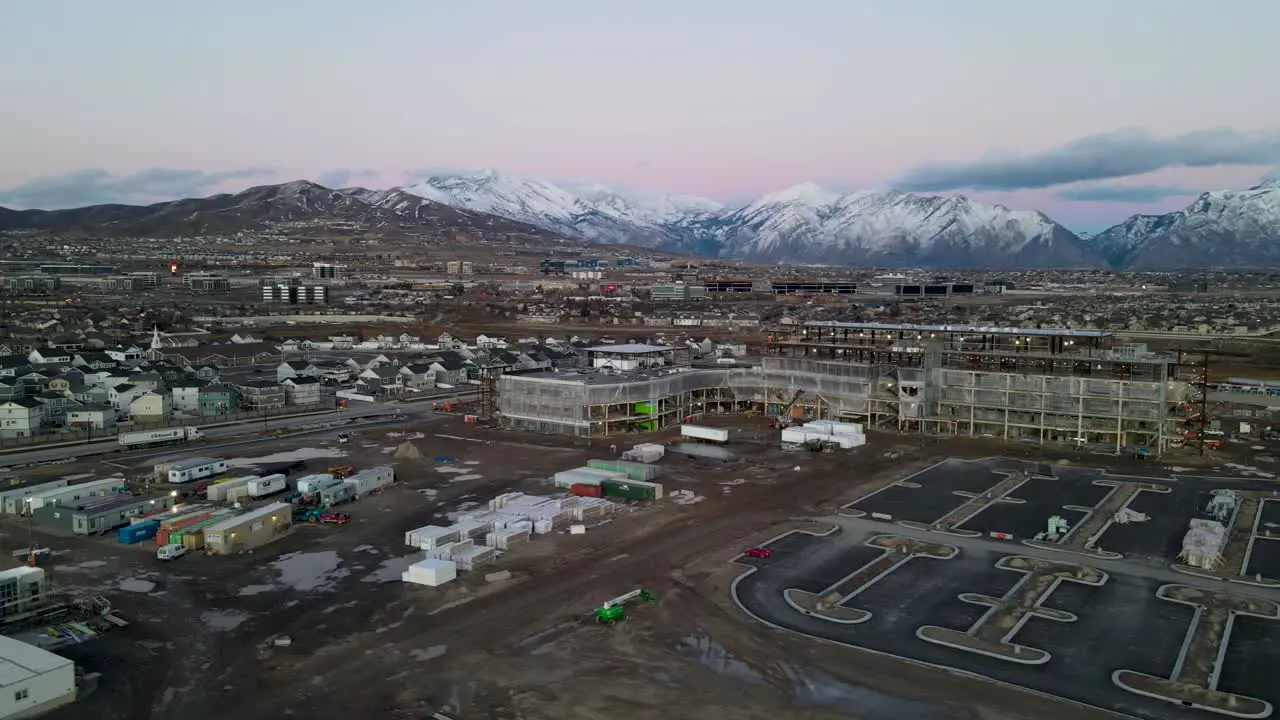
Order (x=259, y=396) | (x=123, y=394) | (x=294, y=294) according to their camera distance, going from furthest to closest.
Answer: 1. (x=294, y=294)
2. (x=259, y=396)
3. (x=123, y=394)

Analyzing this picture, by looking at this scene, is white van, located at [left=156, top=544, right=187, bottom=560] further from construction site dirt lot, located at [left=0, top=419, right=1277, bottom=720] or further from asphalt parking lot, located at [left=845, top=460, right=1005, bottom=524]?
asphalt parking lot, located at [left=845, top=460, right=1005, bottom=524]

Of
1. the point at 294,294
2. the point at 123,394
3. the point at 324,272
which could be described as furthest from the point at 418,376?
the point at 324,272

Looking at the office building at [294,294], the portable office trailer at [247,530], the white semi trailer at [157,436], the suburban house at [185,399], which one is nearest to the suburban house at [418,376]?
the suburban house at [185,399]

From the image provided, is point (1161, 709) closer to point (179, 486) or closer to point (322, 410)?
point (179, 486)

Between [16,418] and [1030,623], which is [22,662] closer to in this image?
[1030,623]

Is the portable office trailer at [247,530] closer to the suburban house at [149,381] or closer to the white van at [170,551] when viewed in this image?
the white van at [170,551]

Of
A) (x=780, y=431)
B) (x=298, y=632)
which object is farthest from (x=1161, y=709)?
(x=780, y=431)

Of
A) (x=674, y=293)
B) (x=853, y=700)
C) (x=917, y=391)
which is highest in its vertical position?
(x=674, y=293)

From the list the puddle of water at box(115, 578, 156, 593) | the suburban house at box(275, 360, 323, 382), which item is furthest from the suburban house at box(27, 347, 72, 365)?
the puddle of water at box(115, 578, 156, 593)
